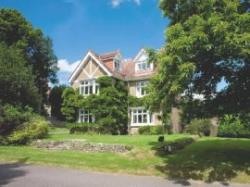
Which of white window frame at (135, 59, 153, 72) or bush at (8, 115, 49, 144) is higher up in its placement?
white window frame at (135, 59, 153, 72)

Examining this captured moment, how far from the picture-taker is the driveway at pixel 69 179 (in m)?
11.4

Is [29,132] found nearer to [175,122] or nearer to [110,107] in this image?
[110,107]

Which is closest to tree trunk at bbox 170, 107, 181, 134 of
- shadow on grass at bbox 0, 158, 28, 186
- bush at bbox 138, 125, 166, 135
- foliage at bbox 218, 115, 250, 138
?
bush at bbox 138, 125, 166, 135

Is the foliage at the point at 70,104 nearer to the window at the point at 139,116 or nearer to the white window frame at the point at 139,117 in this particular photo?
the white window frame at the point at 139,117

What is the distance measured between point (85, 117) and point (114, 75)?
268 inches

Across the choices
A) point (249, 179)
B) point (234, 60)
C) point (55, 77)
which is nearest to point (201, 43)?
point (234, 60)

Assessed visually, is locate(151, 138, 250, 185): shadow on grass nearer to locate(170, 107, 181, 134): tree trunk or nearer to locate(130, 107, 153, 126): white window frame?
locate(170, 107, 181, 134): tree trunk

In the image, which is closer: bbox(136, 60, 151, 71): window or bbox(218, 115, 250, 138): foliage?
bbox(218, 115, 250, 138): foliage

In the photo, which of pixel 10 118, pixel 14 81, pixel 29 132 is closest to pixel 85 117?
pixel 14 81

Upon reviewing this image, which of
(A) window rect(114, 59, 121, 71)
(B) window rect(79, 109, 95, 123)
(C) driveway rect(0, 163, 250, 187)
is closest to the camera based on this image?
(C) driveway rect(0, 163, 250, 187)

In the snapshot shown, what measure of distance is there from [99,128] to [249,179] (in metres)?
27.9

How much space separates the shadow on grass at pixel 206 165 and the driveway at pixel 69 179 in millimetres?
1023

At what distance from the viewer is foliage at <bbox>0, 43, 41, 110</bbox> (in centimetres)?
2733

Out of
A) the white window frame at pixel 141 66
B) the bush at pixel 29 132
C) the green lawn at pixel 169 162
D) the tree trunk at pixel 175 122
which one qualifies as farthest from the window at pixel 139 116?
the green lawn at pixel 169 162
